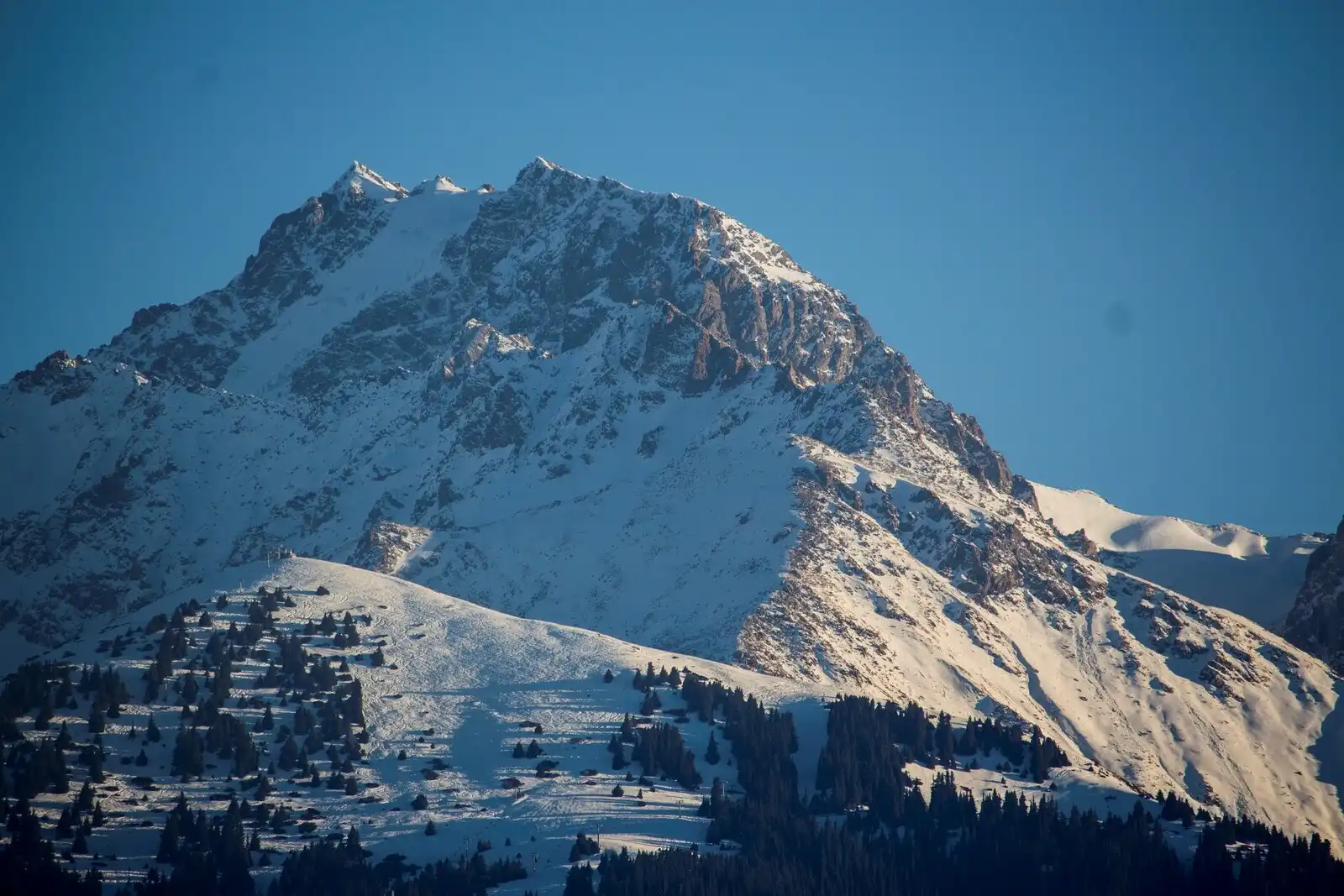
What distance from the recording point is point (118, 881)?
642ft

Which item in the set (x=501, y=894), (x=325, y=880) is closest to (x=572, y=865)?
(x=501, y=894)

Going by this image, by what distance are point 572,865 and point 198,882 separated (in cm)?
3177

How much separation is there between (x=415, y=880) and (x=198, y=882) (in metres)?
18.3

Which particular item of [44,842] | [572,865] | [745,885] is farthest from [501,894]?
[44,842]

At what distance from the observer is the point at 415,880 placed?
649 feet

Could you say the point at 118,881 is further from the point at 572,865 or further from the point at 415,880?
the point at 572,865

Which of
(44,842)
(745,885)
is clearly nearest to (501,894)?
(745,885)

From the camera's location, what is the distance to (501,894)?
196750 millimetres

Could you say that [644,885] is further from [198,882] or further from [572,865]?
[198,882]

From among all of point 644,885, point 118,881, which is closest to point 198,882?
point 118,881

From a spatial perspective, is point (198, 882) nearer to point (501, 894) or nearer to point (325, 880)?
point (325, 880)

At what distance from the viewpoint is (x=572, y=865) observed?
200 m

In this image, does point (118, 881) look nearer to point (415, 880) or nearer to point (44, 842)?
point (44, 842)

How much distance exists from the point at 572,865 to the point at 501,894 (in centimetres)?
683
